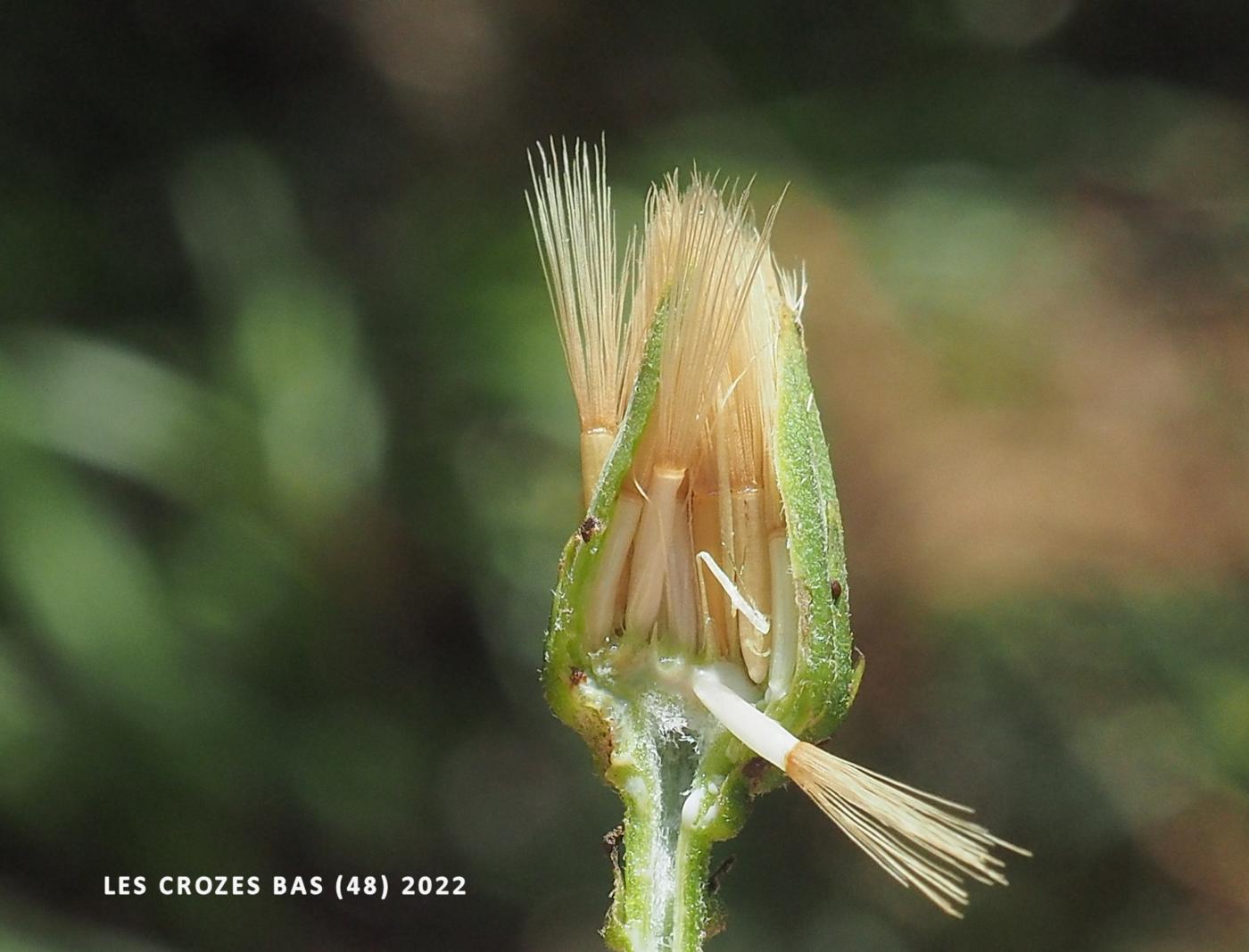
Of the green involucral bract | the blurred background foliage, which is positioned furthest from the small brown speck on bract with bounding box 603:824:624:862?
the blurred background foliage

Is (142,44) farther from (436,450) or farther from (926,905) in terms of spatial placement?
(926,905)

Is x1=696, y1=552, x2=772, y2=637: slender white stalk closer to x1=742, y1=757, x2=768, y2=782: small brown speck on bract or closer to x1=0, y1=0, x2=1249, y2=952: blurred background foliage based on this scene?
x1=742, y1=757, x2=768, y2=782: small brown speck on bract

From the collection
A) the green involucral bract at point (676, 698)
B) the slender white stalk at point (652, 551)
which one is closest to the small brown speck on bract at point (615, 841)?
the green involucral bract at point (676, 698)

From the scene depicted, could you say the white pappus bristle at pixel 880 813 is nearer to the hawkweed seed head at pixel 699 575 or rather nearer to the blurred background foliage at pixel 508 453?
the hawkweed seed head at pixel 699 575

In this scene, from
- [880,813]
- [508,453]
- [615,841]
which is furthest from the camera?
[508,453]

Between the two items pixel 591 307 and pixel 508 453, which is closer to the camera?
pixel 591 307

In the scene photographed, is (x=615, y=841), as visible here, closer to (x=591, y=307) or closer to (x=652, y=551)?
(x=652, y=551)

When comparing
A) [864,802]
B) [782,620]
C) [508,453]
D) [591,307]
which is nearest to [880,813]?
[864,802]
